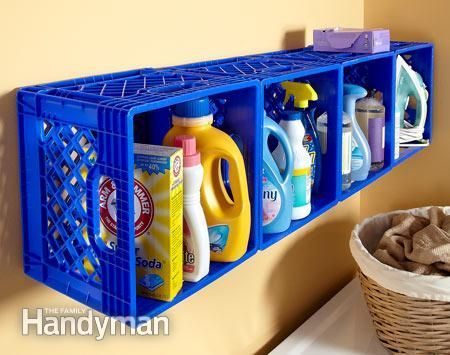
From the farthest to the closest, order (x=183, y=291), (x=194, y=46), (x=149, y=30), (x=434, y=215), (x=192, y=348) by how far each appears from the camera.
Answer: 1. (x=434, y=215)
2. (x=192, y=348)
3. (x=194, y=46)
4. (x=149, y=30)
5. (x=183, y=291)

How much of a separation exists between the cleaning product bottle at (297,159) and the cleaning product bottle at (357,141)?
22 centimetres

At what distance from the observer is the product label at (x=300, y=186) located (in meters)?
1.17

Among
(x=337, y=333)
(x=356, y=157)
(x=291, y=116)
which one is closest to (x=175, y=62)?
(x=291, y=116)

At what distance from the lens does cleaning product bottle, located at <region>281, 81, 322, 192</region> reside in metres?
1.21

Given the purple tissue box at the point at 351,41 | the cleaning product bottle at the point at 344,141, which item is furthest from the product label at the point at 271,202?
the purple tissue box at the point at 351,41

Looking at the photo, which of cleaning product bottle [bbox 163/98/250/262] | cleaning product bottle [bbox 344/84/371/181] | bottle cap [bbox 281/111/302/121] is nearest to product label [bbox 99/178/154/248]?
cleaning product bottle [bbox 163/98/250/262]

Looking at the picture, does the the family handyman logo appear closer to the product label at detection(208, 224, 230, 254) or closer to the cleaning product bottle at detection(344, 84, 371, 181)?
the product label at detection(208, 224, 230, 254)

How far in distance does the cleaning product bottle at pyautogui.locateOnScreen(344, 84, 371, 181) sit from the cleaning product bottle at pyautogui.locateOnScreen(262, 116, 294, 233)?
0.30 m

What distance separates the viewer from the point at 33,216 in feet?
2.98

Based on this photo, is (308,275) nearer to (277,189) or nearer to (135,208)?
(277,189)

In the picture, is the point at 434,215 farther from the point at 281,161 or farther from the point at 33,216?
the point at 33,216

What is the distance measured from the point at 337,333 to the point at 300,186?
22.3 inches

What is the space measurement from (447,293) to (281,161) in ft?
1.55

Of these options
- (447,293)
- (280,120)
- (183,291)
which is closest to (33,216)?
(183,291)
